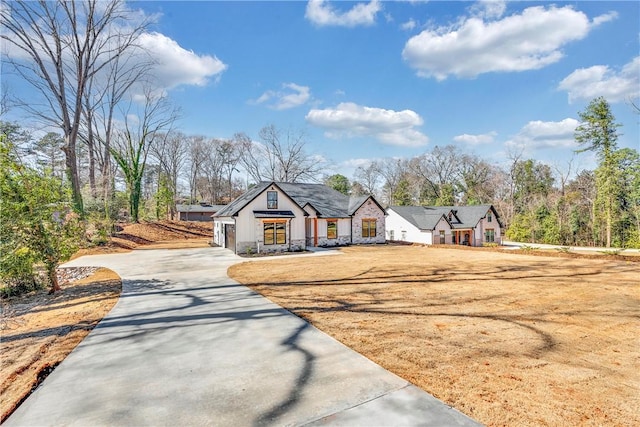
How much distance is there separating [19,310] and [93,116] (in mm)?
27994

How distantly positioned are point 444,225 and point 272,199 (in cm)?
1882

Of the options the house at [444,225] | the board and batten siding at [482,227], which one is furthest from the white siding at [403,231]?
the board and batten siding at [482,227]

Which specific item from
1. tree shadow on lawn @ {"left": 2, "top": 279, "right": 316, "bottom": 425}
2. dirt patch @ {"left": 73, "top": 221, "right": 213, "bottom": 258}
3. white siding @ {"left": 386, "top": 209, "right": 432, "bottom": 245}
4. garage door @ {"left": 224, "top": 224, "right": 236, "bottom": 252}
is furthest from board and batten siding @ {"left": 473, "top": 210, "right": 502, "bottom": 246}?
tree shadow on lawn @ {"left": 2, "top": 279, "right": 316, "bottom": 425}

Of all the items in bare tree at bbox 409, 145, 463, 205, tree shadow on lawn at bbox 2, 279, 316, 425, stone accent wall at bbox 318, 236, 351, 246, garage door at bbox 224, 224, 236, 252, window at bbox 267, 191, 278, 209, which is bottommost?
tree shadow on lawn at bbox 2, 279, 316, 425

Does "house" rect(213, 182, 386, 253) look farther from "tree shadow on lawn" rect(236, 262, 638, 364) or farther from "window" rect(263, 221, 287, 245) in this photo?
"tree shadow on lawn" rect(236, 262, 638, 364)

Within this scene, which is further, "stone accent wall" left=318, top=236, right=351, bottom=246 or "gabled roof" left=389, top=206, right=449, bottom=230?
"gabled roof" left=389, top=206, right=449, bottom=230

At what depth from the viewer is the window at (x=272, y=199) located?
69.5 feet

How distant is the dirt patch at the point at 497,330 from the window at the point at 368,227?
13.3 metres

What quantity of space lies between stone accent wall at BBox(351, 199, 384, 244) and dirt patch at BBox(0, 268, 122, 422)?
59.2 ft

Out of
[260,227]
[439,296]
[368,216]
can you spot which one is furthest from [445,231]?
[439,296]

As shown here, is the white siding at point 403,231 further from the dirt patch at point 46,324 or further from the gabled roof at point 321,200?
the dirt patch at point 46,324

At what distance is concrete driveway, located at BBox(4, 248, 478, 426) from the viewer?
3594mm

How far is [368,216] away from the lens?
87.5 ft

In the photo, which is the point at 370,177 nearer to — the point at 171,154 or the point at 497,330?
the point at 171,154
